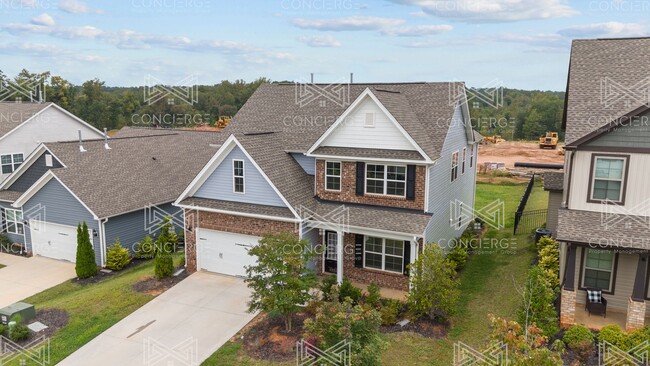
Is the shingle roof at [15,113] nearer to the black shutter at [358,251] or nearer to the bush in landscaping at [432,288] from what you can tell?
the black shutter at [358,251]

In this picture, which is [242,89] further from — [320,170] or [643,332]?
[643,332]

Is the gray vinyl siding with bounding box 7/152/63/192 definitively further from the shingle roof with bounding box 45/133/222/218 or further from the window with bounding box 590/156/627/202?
the window with bounding box 590/156/627/202

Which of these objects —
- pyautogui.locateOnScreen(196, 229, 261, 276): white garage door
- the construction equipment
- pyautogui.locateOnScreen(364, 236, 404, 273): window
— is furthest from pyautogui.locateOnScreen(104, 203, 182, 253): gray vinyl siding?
the construction equipment

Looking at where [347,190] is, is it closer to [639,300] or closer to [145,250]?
[639,300]

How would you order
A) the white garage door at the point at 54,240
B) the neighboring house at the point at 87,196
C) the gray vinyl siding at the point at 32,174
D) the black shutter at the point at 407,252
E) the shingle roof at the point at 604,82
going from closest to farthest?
Answer: the shingle roof at the point at 604,82 < the black shutter at the point at 407,252 < the neighboring house at the point at 87,196 < the white garage door at the point at 54,240 < the gray vinyl siding at the point at 32,174

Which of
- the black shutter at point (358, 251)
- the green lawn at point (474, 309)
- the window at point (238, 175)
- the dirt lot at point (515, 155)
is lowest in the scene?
the green lawn at point (474, 309)

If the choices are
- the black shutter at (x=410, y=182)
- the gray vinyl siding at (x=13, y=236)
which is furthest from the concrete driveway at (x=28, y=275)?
the black shutter at (x=410, y=182)

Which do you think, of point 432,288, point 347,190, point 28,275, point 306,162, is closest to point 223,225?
point 306,162
